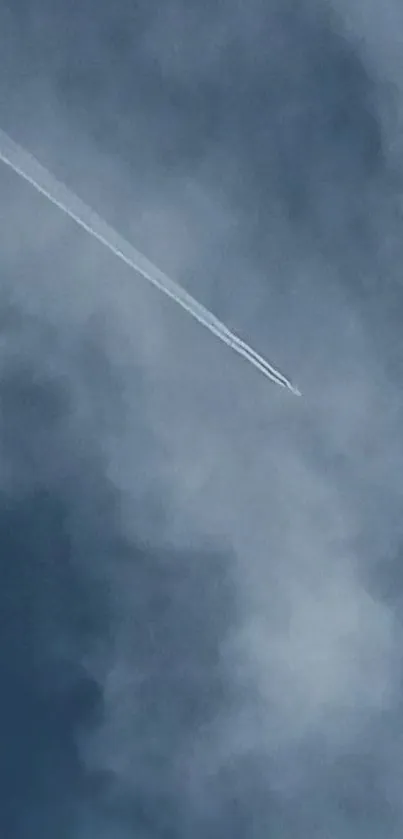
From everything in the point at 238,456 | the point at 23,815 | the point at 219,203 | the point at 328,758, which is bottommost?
the point at 23,815

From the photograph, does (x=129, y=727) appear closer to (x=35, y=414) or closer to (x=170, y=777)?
(x=170, y=777)

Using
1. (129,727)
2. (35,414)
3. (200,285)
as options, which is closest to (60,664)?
(129,727)

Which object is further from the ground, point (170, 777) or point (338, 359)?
point (338, 359)

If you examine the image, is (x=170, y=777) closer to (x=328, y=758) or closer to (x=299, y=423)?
(x=328, y=758)

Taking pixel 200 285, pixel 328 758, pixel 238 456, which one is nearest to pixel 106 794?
pixel 328 758

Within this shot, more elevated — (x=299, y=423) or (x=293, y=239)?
(x=293, y=239)

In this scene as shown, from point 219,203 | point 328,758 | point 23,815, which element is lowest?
point 23,815
